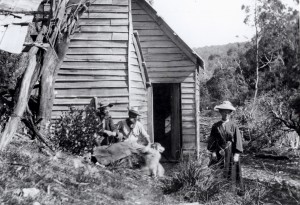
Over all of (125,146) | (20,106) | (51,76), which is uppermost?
(51,76)

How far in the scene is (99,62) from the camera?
1027 centimetres

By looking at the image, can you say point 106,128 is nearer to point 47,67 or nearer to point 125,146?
point 125,146

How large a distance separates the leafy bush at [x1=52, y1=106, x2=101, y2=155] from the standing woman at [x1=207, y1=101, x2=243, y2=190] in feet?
7.81

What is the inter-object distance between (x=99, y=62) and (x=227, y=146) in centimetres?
477

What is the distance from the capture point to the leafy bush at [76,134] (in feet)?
23.9

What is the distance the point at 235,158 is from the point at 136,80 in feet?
15.2

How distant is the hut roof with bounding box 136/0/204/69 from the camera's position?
41.7 ft

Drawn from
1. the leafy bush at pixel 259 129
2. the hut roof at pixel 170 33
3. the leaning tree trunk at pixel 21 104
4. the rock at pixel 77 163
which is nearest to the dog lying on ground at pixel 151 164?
the rock at pixel 77 163

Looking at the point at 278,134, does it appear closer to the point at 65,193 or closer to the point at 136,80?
the point at 136,80

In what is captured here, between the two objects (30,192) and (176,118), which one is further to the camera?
(176,118)

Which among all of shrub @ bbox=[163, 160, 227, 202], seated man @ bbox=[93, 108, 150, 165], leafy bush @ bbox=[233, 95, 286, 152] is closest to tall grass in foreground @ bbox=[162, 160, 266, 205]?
shrub @ bbox=[163, 160, 227, 202]

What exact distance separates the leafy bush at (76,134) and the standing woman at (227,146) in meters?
2.38

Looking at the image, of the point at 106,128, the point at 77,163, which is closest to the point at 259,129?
the point at 106,128

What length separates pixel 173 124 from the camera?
13.3 meters
